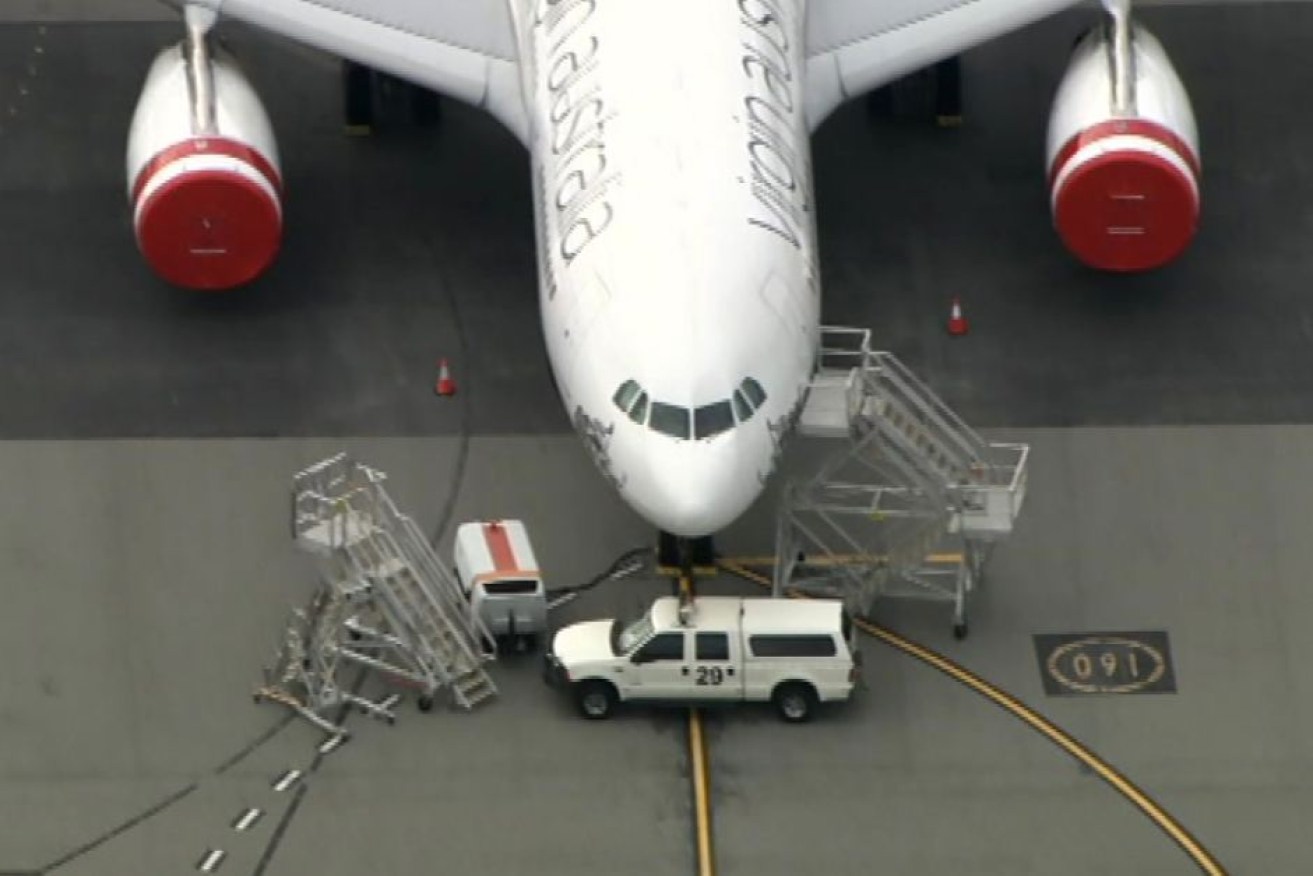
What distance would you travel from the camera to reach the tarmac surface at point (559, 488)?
5116cm

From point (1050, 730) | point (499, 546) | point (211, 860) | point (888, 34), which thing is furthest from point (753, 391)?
point (888, 34)

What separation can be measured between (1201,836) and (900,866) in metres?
3.74

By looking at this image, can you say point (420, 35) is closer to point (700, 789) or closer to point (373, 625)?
point (373, 625)

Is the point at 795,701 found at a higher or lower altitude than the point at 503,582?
lower

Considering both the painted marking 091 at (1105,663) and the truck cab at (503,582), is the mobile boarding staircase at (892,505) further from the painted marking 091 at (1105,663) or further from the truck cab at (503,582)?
the truck cab at (503,582)

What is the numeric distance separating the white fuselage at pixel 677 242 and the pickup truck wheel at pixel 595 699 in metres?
2.36

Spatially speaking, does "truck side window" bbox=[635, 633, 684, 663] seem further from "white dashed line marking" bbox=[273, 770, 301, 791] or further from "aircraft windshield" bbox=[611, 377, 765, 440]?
"white dashed line marking" bbox=[273, 770, 301, 791]

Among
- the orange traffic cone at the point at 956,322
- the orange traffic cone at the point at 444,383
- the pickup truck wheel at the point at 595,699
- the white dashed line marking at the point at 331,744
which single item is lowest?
the white dashed line marking at the point at 331,744

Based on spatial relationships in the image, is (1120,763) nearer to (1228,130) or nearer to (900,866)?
(900,866)

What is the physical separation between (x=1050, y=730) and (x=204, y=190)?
1473 centimetres

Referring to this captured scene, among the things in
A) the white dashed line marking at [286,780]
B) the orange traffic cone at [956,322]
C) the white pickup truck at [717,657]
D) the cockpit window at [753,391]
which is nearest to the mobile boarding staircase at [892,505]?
the cockpit window at [753,391]

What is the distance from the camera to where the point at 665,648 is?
2060 inches

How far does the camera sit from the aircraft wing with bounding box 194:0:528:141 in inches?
2382

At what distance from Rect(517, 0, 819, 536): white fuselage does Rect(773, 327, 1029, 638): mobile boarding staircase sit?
1.09m
